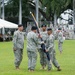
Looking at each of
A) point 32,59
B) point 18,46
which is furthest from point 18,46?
point 32,59

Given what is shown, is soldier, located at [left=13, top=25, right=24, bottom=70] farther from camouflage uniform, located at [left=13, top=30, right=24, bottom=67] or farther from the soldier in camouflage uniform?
the soldier in camouflage uniform

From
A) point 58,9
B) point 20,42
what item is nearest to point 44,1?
point 58,9

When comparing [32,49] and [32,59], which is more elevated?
[32,49]

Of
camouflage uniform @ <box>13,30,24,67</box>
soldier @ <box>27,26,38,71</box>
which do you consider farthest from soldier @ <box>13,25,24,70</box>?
soldier @ <box>27,26,38,71</box>

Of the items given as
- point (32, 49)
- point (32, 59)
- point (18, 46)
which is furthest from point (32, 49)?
point (18, 46)

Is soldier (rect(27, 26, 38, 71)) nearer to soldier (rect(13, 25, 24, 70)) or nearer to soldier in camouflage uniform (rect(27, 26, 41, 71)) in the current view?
soldier in camouflage uniform (rect(27, 26, 41, 71))

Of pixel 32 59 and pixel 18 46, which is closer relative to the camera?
pixel 32 59

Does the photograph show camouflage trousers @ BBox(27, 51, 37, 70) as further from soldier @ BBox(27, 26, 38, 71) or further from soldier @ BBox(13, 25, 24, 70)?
soldier @ BBox(13, 25, 24, 70)

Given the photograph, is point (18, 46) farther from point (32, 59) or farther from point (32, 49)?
point (32, 59)

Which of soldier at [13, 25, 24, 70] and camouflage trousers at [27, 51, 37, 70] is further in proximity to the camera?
soldier at [13, 25, 24, 70]

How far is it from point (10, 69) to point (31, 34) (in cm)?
189

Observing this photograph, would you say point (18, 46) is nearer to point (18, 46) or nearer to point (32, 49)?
point (18, 46)

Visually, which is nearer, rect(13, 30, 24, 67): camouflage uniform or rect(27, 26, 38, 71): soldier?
rect(27, 26, 38, 71): soldier

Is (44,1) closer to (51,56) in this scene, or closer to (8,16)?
(8,16)
